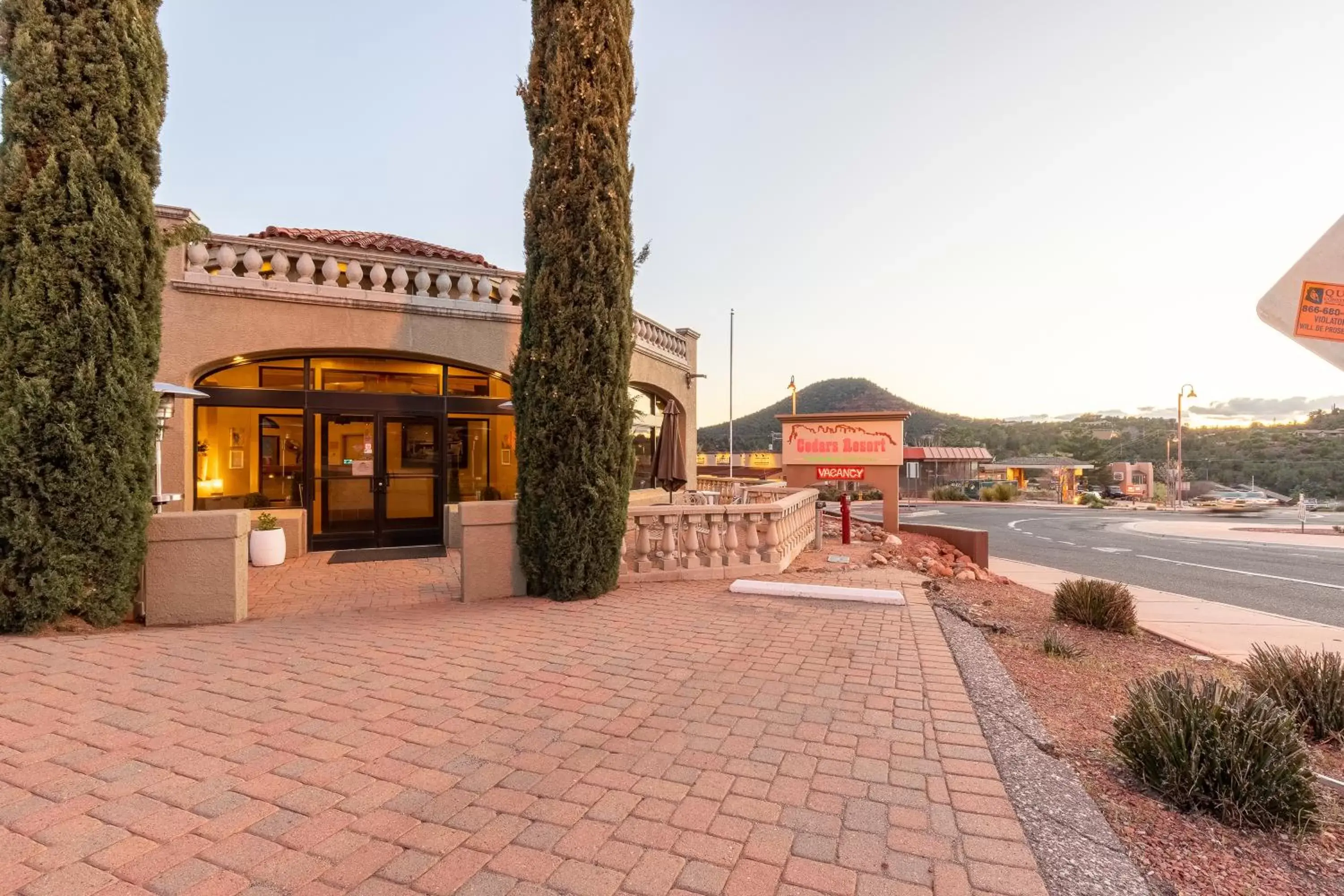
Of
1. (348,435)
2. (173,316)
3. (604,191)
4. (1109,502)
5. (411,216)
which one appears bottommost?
(1109,502)

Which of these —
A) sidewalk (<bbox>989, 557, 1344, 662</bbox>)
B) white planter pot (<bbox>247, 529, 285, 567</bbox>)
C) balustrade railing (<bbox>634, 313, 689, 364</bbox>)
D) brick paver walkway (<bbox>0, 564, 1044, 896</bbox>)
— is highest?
balustrade railing (<bbox>634, 313, 689, 364</bbox>)

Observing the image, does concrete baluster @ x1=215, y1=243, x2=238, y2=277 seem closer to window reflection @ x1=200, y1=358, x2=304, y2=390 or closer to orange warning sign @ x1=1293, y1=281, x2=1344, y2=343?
window reflection @ x1=200, y1=358, x2=304, y2=390

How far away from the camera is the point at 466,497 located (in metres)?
11.3

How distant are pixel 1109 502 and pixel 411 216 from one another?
44579 millimetres

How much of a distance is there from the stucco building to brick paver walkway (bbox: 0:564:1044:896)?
18.2 feet

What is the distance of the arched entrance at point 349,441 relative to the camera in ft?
32.2

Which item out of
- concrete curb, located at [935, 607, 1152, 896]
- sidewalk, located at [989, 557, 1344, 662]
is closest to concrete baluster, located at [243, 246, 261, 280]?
concrete curb, located at [935, 607, 1152, 896]

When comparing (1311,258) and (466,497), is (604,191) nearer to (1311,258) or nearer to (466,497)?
(1311,258)

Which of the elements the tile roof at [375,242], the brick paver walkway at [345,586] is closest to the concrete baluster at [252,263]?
the tile roof at [375,242]

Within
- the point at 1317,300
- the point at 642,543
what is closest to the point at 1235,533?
the point at 642,543

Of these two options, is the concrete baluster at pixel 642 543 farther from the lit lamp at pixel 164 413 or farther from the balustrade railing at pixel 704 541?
the lit lamp at pixel 164 413

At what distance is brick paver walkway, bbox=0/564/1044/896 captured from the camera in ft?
7.07

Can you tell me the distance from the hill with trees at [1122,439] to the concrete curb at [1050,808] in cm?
4801

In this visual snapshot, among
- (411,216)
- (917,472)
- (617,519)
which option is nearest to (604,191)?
(617,519)
